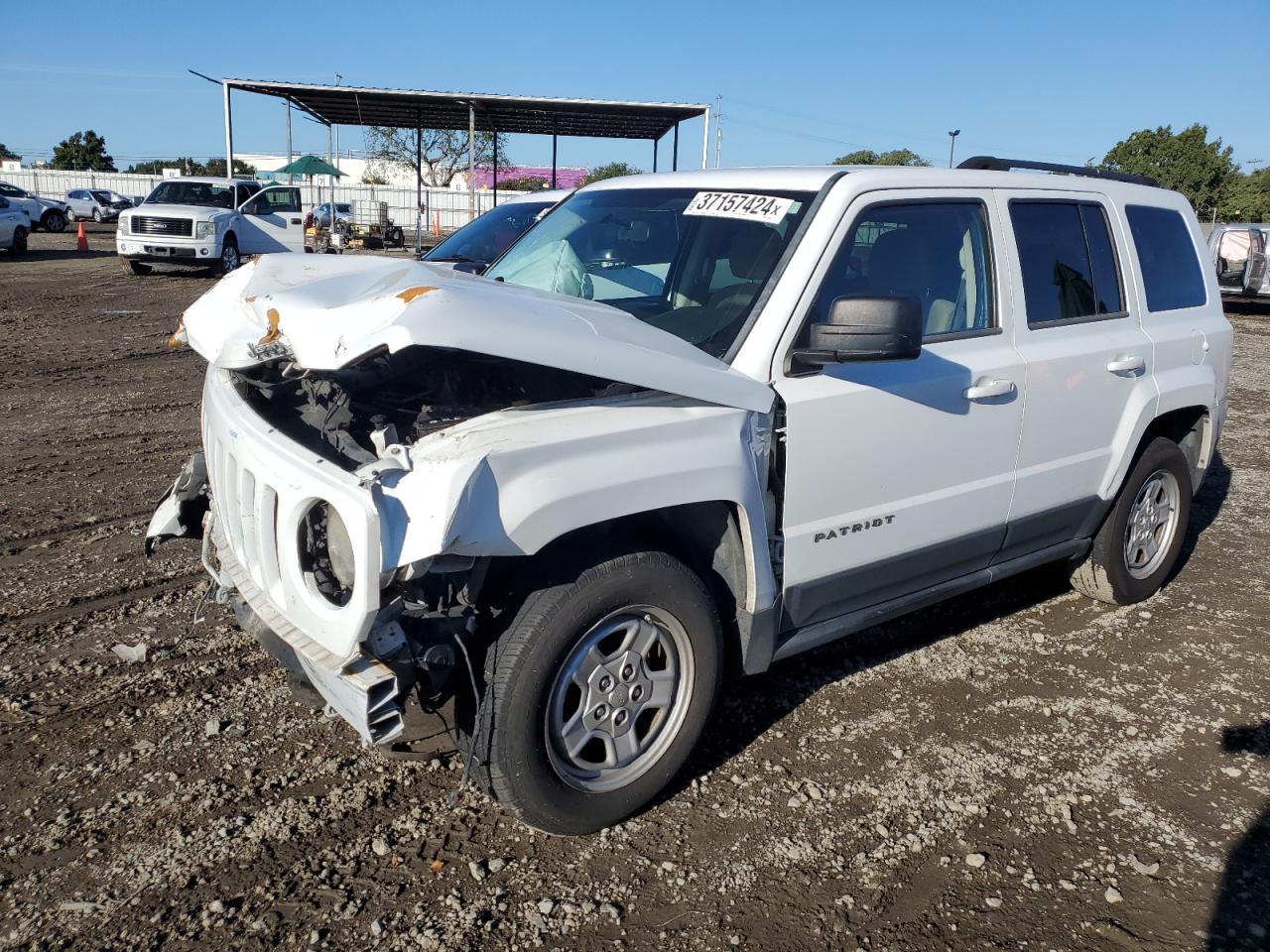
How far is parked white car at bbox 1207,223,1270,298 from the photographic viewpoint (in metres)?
20.2

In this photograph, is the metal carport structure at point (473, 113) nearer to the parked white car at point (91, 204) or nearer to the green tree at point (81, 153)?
the parked white car at point (91, 204)

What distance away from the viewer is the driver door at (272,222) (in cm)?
2098

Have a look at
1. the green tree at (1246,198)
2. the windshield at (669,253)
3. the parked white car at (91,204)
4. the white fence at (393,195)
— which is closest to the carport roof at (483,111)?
the white fence at (393,195)

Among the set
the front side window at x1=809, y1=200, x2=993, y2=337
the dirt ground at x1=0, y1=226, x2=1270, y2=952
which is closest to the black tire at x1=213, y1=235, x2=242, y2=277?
the dirt ground at x1=0, y1=226, x2=1270, y2=952

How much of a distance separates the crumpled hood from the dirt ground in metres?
1.38

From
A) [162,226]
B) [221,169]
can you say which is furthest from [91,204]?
[221,169]

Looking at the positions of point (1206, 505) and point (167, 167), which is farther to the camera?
point (167, 167)

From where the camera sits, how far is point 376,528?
90.6 inches

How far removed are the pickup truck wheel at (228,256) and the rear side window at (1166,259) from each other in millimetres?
18786

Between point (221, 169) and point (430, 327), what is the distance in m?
88.8

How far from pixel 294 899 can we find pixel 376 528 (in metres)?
1.17

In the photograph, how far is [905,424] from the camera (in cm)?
344

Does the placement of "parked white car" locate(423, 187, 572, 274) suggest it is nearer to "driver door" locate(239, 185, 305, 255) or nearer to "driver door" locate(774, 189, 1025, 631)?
"driver door" locate(774, 189, 1025, 631)

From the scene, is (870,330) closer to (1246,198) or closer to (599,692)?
(599,692)
